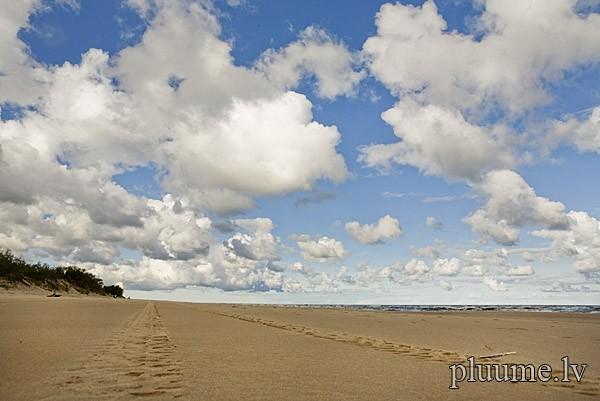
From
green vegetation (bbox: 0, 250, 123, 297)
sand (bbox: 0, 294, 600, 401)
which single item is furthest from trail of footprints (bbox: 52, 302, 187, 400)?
green vegetation (bbox: 0, 250, 123, 297)

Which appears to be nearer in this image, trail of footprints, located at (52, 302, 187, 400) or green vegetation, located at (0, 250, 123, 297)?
trail of footprints, located at (52, 302, 187, 400)

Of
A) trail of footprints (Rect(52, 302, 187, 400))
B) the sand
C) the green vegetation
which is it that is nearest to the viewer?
trail of footprints (Rect(52, 302, 187, 400))

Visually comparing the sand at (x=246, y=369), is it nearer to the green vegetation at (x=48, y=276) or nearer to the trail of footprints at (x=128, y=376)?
the trail of footprints at (x=128, y=376)

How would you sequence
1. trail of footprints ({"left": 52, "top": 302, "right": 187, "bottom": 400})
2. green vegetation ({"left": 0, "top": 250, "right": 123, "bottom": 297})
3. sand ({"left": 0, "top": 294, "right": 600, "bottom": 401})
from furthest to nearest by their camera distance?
green vegetation ({"left": 0, "top": 250, "right": 123, "bottom": 297})
sand ({"left": 0, "top": 294, "right": 600, "bottom": 401})
trail of footprints ({"left": 52, "top": 302, "right": 187, "bottom": 400})

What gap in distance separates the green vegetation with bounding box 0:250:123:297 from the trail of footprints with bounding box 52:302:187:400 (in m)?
62.8

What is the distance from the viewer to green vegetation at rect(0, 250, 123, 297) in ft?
209

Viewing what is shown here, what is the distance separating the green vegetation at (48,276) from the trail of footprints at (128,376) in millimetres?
62790

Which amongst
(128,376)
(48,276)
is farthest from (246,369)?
(48,276)

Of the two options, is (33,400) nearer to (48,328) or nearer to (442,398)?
(442,398)

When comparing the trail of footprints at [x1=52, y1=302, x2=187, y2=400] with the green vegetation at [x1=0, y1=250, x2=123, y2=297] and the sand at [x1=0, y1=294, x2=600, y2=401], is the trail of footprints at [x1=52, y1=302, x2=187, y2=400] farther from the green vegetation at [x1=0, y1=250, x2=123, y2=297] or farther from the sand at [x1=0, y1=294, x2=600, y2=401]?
the green vegetation at [x1=0, y1=250, x2=123, y2=297]

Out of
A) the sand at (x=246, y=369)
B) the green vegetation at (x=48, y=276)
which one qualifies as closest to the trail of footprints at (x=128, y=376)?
the sand at (x=246, y=369)

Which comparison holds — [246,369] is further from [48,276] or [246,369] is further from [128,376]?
[48,276]

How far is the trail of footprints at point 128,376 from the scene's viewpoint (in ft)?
19.6

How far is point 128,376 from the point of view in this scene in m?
7.14
